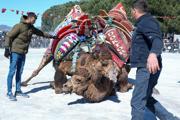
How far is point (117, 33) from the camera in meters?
10.0

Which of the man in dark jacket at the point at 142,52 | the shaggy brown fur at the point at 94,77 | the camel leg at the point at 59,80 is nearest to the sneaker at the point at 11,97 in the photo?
the camel leg at the point at 59,80

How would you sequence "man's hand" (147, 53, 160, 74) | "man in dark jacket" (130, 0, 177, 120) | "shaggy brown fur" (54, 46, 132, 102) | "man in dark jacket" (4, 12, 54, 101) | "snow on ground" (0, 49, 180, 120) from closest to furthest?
"man's hand" (147, 53, 160, 74) < "man in dark jacket" (130, 0, 177, 120) < "snow on ground" (0, 49, 180, 120) < "shaggy brown fur" (54, 46, 132, 102) < "man in dark jacket" (4, 12, 54, 101)

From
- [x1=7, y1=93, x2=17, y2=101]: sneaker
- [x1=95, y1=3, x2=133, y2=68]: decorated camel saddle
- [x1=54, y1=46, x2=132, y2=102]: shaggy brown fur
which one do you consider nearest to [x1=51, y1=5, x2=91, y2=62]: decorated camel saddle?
[x1=95, y1=3, x2=133, y2=68]: decorated camel saddle

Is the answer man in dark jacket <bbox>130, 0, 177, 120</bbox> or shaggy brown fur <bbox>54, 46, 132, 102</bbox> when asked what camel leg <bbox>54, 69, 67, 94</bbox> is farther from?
man in dark jacket <bbox>130, 0, 177, 120</bbox>

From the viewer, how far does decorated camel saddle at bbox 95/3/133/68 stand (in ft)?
31.2

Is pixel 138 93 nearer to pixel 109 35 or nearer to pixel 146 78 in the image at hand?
pixel 146 78

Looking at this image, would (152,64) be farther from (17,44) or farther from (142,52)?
(17,44)

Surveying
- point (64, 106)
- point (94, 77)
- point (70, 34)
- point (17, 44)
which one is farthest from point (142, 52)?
point (70, 34)

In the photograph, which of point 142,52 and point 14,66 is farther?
point 14,66

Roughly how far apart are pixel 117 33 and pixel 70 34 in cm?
103

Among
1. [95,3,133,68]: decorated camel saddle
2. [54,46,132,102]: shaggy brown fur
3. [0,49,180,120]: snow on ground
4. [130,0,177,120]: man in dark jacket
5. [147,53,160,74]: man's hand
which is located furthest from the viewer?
[95,3,133,68]: decorated camel saddle

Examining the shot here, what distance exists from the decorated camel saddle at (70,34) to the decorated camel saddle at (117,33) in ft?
1.59

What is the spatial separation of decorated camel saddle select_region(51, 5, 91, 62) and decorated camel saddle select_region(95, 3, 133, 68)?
486mm

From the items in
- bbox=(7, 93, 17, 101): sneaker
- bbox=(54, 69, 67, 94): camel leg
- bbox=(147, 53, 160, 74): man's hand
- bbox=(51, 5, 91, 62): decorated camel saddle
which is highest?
bbox=(51, 5, 91, 62): decorated camel saddle
